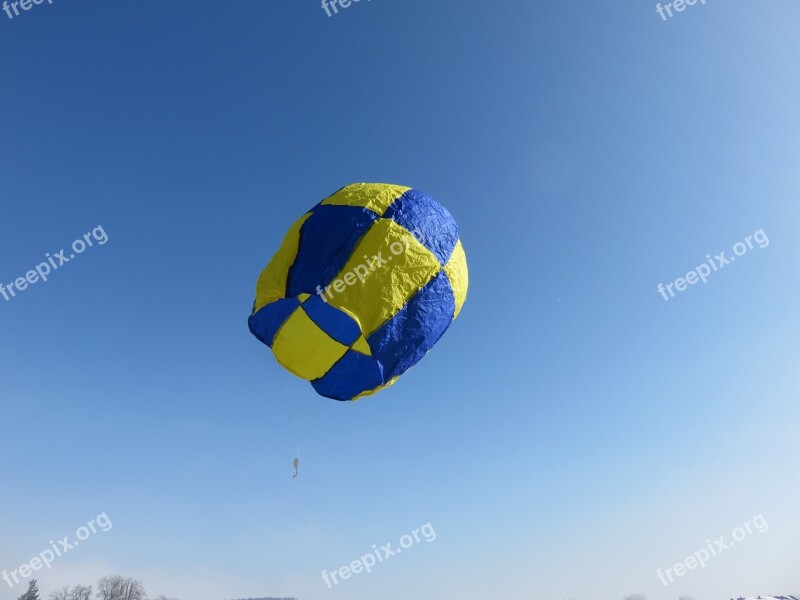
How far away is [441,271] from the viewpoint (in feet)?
25.0

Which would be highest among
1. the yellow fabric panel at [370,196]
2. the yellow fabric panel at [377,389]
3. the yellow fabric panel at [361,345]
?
the yellow fabric panel at [370,196]

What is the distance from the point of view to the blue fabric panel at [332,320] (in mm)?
6742

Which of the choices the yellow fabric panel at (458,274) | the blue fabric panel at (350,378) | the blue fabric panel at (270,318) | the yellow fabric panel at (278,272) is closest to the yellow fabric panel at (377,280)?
the blue fabric panel at (350,378)

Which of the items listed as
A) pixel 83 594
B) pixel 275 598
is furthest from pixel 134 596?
pixel 275 598

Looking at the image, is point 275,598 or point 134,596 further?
point 275,598

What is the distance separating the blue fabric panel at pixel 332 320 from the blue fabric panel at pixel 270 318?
27 centimetres

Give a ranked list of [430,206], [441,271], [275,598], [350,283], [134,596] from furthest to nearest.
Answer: [275,598], [134,596], [430,206], [441,271], [350,283]

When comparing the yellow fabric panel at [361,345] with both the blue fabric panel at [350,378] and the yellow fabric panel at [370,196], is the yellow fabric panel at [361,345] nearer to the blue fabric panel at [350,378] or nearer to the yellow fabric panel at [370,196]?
the blue fabric panel at [350,378]

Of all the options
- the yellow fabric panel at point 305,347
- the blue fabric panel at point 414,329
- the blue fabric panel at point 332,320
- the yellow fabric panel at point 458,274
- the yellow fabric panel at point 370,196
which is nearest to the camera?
the blue fabric panel at point 332,320

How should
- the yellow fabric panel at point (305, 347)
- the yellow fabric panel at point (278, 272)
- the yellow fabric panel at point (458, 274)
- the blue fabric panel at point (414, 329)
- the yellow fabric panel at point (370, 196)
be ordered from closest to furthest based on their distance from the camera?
1. the yellow fabric panel at point (305, 347)
2. the blue fabric panel at point (414, 329)
3. the yellow fabric panel at point (278, 272)
4. the yellow fabric panel at point (370, 196)
5. the yellow fabric panel at point (458, 274)

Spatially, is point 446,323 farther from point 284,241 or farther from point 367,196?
point 284,241

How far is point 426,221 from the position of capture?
7.75m

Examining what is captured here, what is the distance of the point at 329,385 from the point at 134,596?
191 feet

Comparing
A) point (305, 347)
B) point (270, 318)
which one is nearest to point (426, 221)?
point (305, 347)
